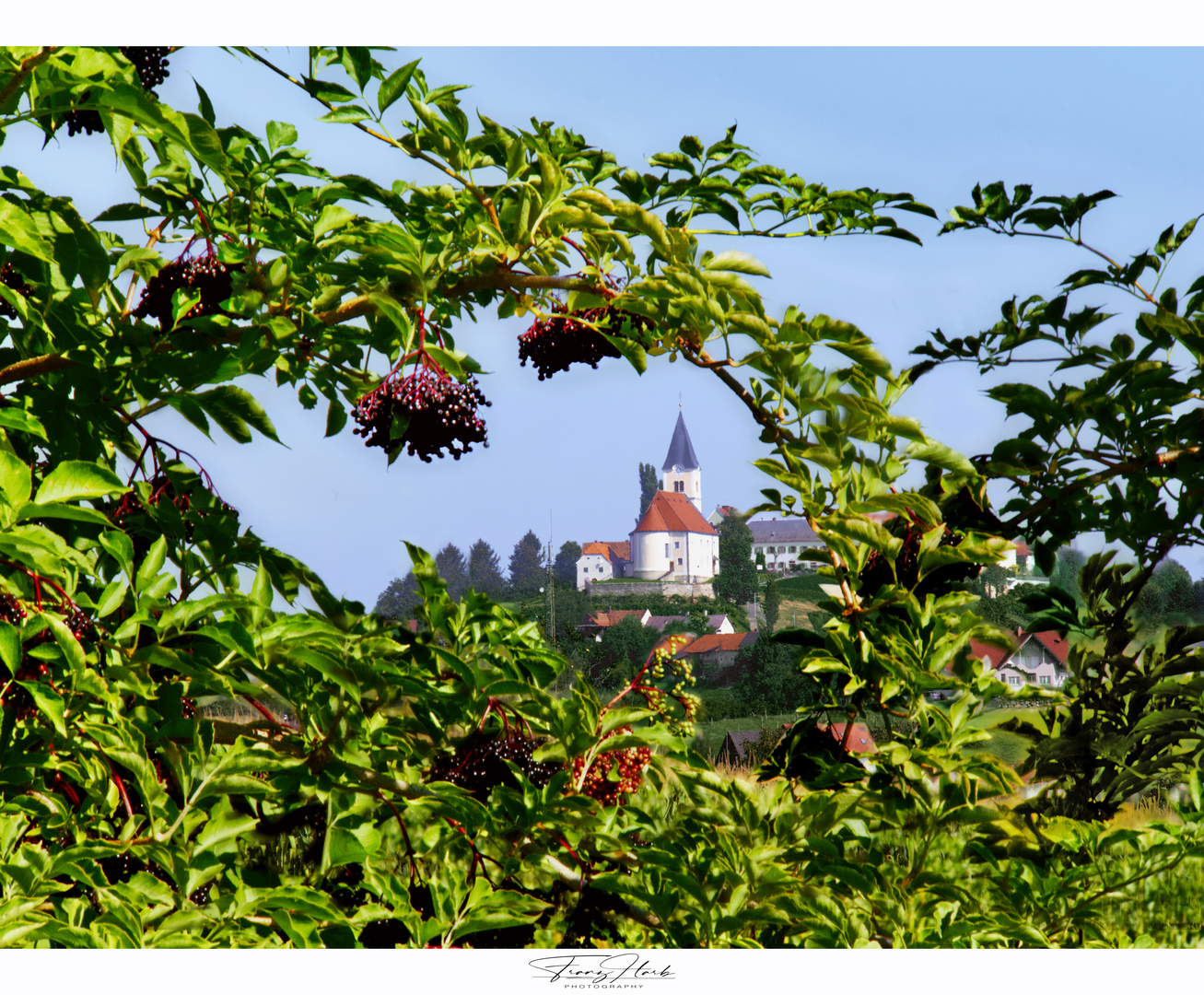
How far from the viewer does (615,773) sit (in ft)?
4.90

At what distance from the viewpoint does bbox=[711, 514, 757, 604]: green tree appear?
2920 millimetres

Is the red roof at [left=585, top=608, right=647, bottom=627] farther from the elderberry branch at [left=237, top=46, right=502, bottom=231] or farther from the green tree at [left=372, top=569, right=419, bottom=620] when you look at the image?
the elderberry branch at [left=237, top=46, right=502, bottom=231]

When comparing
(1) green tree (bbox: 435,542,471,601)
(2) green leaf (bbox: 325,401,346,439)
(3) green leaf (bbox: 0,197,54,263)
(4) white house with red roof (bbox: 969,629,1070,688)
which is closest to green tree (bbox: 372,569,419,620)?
(1) green tree (bbox: 435,542,471,601)

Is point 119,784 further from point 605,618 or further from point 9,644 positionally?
point 605,618

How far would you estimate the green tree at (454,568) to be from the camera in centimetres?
192

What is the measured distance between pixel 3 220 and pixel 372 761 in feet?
2.93

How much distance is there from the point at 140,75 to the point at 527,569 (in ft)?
4.08

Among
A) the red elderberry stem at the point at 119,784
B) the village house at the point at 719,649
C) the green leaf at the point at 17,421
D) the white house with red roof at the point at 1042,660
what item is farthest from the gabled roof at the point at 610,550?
the green leaf at the point at 17,421

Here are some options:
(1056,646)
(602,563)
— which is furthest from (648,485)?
(1056,646)

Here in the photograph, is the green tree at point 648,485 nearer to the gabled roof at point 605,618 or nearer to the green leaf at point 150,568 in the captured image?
the gabled roof at point 605,618

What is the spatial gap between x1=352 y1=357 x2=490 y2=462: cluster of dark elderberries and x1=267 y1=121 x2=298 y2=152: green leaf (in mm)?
390
